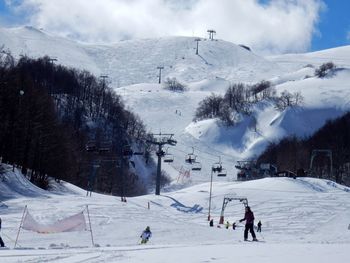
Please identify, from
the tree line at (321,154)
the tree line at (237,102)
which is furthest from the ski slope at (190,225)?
the tree line at (237,102)

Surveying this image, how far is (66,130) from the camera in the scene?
97.0 meters

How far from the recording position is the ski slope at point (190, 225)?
17.3 meters

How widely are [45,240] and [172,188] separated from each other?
3603 inches

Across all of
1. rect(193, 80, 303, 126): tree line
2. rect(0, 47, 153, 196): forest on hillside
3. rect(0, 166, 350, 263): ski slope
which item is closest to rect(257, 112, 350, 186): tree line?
rect(193, 80, 303, 126): tree line

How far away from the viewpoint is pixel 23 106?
68562mm

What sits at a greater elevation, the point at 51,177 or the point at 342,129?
the point at 342,129

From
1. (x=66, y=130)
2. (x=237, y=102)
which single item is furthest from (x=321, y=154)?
(x=237, y=102)

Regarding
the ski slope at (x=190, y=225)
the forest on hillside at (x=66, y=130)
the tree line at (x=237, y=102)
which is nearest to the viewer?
the ski slope at (x=190, y=225)

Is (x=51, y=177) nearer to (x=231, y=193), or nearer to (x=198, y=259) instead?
(x=231, y=193)

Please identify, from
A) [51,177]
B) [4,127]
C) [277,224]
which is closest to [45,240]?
[277,224]

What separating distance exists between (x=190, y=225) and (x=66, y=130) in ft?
206

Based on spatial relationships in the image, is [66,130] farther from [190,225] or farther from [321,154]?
[190,225]

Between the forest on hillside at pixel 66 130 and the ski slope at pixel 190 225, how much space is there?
5.66 meters

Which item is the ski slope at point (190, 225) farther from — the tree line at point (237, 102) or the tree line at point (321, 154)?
the tree line at point (237, 102)
